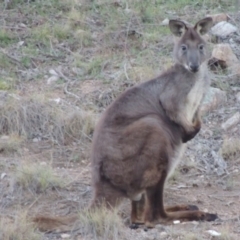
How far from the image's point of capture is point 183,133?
262 inches

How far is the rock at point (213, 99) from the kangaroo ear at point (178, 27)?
154 cm

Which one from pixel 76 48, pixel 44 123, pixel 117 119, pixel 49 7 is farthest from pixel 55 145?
pixel 49 7

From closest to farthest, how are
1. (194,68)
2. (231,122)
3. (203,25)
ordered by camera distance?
(194,68) < (203,25) < (231,122)

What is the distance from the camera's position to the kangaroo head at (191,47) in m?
6.86

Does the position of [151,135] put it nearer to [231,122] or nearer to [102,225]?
[102,225]

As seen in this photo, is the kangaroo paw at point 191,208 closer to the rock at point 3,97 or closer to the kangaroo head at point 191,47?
the kangaroo head at point 191,47

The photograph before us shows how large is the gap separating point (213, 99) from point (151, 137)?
→ 2697 millimetres

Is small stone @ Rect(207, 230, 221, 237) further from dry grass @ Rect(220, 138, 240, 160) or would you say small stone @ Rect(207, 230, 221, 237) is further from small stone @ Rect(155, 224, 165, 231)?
dry grass @ Rect(220, 138, 240, 160)

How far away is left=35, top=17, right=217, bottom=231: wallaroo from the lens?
6.13 metres

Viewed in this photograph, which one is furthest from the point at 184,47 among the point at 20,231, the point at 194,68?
the point at 20,231

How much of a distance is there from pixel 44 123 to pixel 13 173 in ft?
3.68

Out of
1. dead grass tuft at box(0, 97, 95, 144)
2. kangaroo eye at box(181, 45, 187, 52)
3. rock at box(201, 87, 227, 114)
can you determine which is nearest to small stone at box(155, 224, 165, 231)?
kangaroo eye at box(181, 45, 187, 52)

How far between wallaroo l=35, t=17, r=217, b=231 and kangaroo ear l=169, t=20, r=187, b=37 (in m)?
0.12

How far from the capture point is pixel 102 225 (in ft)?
19.4
